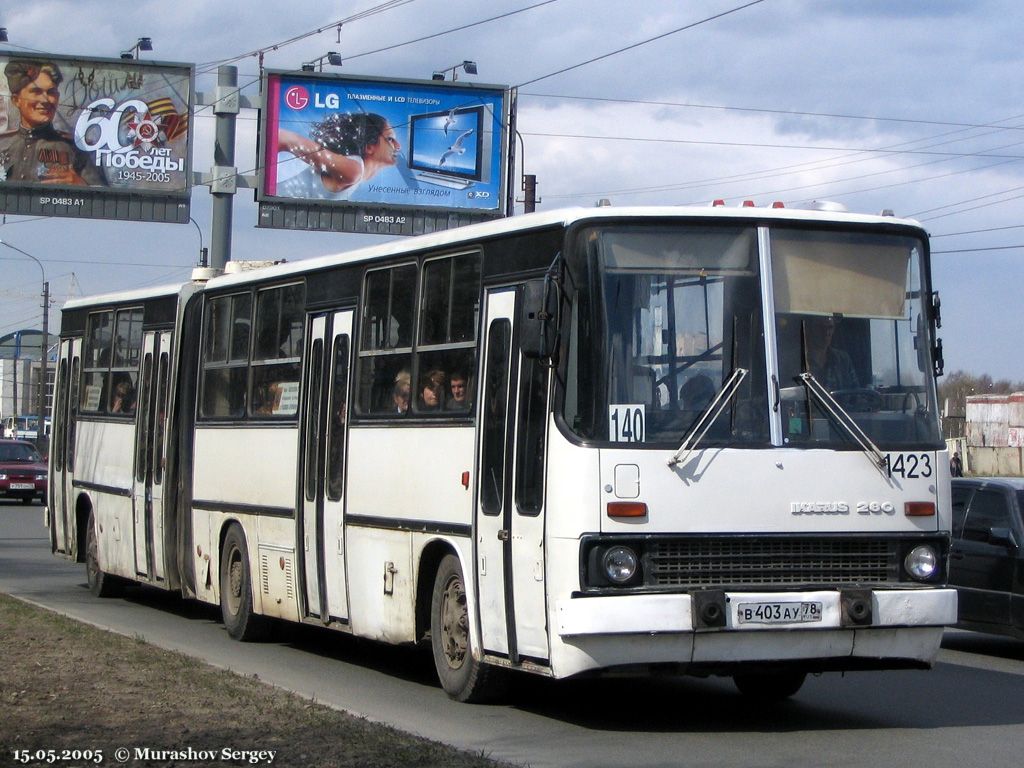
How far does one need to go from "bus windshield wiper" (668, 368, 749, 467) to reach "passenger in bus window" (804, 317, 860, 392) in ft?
1.48

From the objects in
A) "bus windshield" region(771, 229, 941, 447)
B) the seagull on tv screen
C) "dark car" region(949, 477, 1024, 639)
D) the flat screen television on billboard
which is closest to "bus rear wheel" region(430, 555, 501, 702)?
"bus windshield" region(771, 229, 941, 447)

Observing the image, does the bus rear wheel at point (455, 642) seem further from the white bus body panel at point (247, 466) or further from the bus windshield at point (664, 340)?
the white bus body panel at point (247, 466)

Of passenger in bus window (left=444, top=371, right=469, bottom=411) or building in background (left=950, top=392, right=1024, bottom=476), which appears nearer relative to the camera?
passenger in bus window (left=444, top=371, right=469, bottom=411)

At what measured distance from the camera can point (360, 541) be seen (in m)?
12.1

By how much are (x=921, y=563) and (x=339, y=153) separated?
96.8 feet

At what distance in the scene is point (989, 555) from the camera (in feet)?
46.7

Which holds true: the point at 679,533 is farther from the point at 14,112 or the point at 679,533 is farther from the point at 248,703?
the point at 14,112

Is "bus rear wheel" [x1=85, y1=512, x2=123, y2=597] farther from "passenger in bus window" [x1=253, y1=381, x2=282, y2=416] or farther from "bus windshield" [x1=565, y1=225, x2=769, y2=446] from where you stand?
"bus windshield" [x1=565, y1=225, x2=769, y2=446]

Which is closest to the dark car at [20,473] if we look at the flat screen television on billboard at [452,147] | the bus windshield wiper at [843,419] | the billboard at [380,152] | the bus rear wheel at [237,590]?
the billboard at [380,152]

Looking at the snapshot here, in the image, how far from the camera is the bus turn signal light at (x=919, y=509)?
379 inches

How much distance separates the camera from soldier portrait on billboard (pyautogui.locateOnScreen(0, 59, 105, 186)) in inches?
1460

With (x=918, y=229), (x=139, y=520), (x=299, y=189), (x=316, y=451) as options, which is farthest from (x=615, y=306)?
(x=299, y=189)

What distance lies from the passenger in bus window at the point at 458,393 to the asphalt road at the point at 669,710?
1907 mm

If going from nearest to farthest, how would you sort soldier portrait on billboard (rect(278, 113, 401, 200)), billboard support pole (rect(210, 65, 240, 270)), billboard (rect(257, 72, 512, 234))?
billboard support pole (rect(210, 65, 240, 270))
billboard (rect(257, 72, 512, 234))
soldier portrait on billboard (rect(278, 113, 401, 200))
